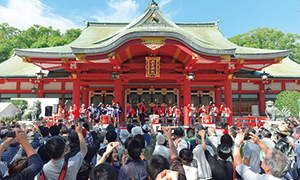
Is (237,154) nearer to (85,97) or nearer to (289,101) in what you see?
(85,97)

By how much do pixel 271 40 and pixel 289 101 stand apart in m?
26.5

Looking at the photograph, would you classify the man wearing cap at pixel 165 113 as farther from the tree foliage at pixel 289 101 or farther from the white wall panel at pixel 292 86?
the white wall panel at pixel 292 86

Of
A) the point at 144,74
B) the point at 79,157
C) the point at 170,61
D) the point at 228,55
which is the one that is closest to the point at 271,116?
the point at 228,55

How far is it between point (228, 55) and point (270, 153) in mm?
9522

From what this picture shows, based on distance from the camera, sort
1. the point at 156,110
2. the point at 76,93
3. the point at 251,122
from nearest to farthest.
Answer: the point at 251,122
the point at 76,93
the point at 156,110

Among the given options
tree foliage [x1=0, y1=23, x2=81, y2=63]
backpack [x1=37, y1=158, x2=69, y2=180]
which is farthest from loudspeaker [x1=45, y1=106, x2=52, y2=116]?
tree foliage [x1=0, y1=23, x2=81, y2=63]

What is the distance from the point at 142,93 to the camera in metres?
15.5

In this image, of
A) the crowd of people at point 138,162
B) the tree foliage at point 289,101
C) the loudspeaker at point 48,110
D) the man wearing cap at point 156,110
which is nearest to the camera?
the crowd of people at point 138,162

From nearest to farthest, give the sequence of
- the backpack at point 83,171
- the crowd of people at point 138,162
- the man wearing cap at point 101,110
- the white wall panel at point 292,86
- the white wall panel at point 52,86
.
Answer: the crowd of people at point 138,162 < the backpack at point 83,171 < the man wearing cap at point 101,110 < the white wall panel at point 52,86 < the white wall panel at point 292,86

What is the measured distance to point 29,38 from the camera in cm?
3309

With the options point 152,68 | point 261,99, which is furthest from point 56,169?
point 261,99

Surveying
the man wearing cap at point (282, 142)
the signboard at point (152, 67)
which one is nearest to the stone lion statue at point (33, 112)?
the signboard at point (152, 67)

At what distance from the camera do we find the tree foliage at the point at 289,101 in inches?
515

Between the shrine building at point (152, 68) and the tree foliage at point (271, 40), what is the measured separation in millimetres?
17895
